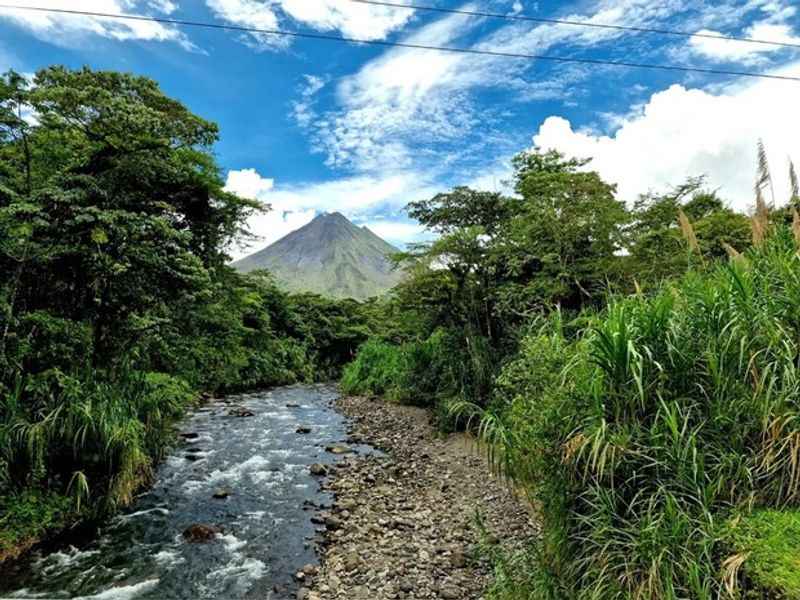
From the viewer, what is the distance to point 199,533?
220 inches

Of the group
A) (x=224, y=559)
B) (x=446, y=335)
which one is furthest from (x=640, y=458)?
(x=446, y=335)

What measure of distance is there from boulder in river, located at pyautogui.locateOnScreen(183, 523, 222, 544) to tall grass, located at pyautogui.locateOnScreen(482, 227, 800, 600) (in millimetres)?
4141

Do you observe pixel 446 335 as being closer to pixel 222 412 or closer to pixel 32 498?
→ pixel 222 412

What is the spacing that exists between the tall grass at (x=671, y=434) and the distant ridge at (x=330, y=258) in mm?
86044

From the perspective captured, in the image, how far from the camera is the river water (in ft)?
14.6

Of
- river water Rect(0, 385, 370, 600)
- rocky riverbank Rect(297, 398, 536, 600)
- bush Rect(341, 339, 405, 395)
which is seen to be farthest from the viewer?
bush Rect(341, 339, 405, 395)

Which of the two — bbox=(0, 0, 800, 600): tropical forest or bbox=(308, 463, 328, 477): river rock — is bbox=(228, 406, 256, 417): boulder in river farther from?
bbox=(308, 463, 328, 477): river rock

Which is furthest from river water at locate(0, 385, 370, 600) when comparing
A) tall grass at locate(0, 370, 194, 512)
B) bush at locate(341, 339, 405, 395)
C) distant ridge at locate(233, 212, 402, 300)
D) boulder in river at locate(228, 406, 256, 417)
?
distant ridge at locate(233, 212, 402, 300)

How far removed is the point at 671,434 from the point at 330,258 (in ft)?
326

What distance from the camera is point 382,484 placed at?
24.3 feet

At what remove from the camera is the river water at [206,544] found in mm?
4457

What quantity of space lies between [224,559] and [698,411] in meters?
4.94

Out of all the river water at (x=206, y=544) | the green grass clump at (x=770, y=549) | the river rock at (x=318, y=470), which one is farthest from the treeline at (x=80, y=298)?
the green grass clump at (x=770, y=549)

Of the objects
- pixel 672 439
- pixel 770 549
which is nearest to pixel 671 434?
pixel 672 439
